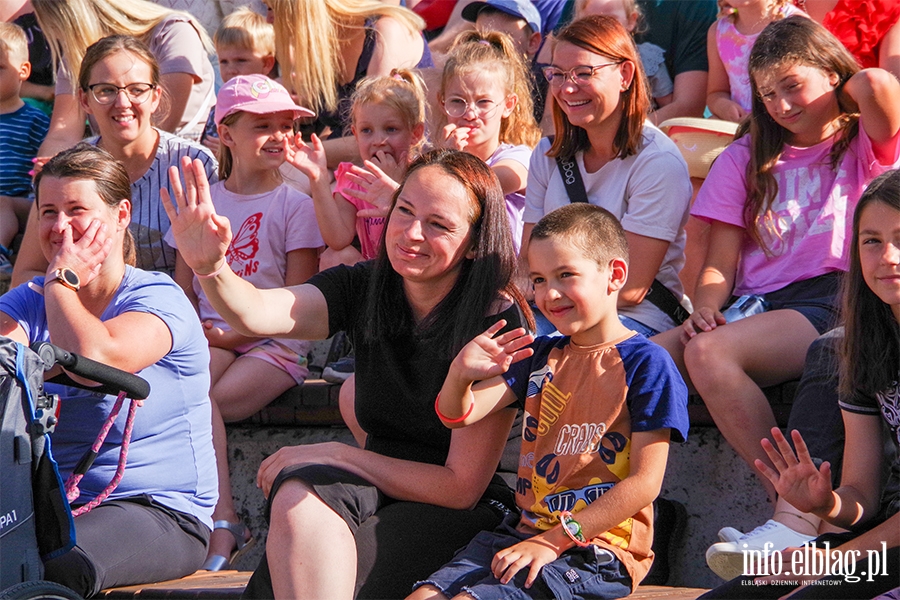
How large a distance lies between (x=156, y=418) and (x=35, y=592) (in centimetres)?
75

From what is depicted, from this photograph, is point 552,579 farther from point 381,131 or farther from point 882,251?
point 381,131

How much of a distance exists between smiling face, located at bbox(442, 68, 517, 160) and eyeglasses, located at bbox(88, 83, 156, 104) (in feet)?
4.05

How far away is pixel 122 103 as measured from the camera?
425 centimetres

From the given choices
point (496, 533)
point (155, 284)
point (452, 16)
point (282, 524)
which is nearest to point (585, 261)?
point (496, 533)

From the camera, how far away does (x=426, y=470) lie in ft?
8.59

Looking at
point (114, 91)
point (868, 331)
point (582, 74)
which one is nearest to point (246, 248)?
point (114, 91)

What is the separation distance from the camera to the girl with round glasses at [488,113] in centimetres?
392

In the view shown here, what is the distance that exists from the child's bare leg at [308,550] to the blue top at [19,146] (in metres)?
3.36

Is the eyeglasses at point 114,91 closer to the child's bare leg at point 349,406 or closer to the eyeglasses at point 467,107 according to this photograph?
the eyeglasses at point 467,107

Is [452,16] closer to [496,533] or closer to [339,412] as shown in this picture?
[339,412]

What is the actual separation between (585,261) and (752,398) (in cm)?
79

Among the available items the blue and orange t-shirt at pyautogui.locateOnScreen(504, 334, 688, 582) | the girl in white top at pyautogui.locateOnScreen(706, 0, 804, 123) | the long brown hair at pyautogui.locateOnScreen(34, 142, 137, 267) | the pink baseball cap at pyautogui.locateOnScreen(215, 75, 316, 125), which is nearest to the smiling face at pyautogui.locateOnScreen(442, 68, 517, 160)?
the pink baseball cap at pyautogui.locateOnScreen(215, 75, 316, 125)

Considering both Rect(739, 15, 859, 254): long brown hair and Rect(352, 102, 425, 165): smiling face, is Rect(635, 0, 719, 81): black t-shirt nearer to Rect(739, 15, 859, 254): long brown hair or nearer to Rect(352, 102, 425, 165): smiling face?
Rect(739, 15, 859, 254): long brown hair

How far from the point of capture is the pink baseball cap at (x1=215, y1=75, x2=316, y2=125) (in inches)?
162
